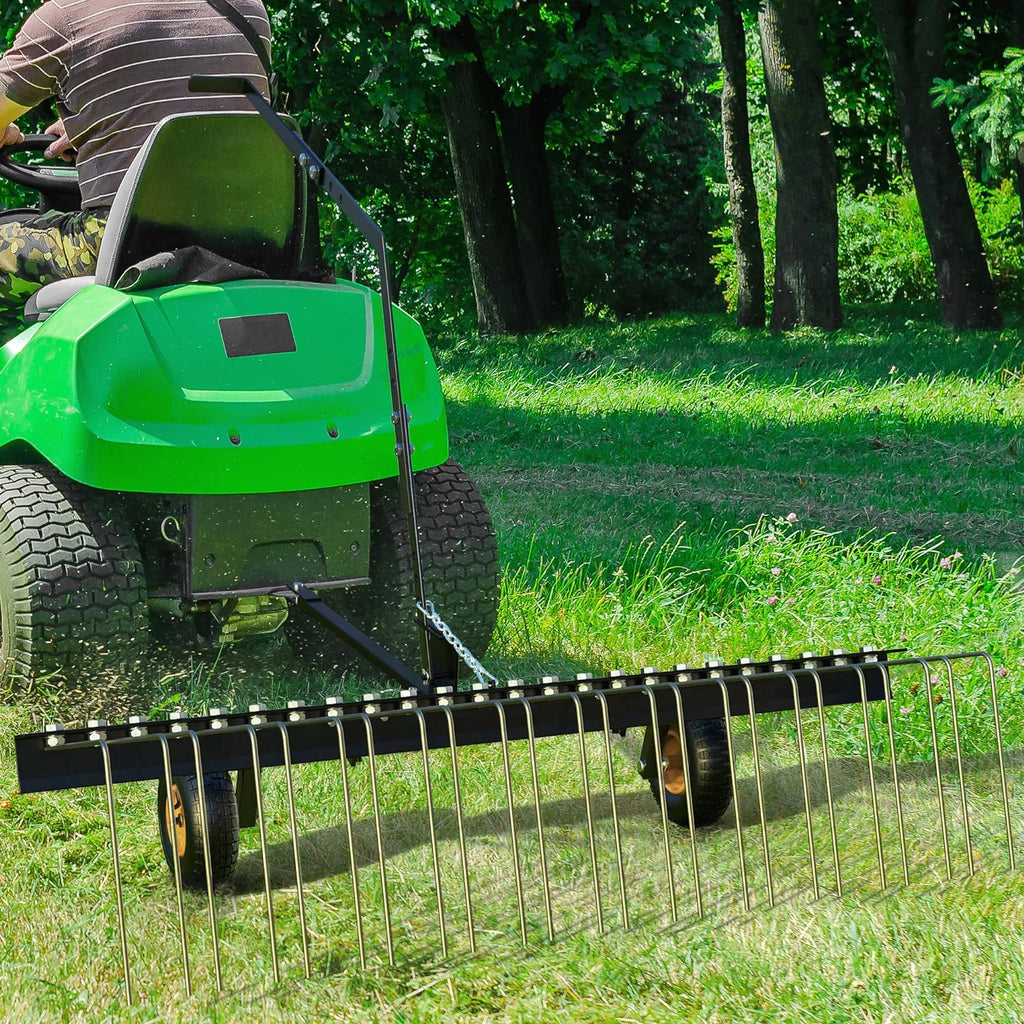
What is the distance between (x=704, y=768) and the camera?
10.7ft

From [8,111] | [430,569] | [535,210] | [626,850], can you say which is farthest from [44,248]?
[535,210]

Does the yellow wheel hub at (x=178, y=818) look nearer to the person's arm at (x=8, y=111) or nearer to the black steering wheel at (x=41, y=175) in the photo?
the person's arm at (x=8, y=111)

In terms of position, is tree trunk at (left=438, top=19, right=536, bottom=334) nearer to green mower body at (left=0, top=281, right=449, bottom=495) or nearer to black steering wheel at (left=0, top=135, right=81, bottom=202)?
black steering wheel at (left=0, top=135, right=81, bottom=202)

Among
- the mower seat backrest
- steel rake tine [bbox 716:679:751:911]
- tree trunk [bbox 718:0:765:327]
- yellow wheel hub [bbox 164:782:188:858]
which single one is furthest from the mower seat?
tree trunk [bbox 718:0:765:327]

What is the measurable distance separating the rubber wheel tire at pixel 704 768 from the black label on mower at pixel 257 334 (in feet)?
4.42

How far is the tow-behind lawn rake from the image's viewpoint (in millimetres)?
2898

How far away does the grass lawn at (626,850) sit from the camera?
259cm

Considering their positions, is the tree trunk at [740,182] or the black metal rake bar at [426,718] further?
the tree trunk at [740,182]

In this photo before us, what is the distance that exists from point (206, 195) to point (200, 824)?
165cm

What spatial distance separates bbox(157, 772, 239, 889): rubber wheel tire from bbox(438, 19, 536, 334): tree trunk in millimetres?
13080

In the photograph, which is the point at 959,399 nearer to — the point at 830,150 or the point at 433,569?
the point at 830,150

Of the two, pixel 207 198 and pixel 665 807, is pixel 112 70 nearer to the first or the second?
pixel 207 198

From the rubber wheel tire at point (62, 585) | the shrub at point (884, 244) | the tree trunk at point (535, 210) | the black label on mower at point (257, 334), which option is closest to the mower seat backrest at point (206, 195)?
the black label on mower at point (257, 334)

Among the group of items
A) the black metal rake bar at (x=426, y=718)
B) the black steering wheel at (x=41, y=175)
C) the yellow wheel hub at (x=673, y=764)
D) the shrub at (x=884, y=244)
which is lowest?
the shrub at (x=884, y=244)
